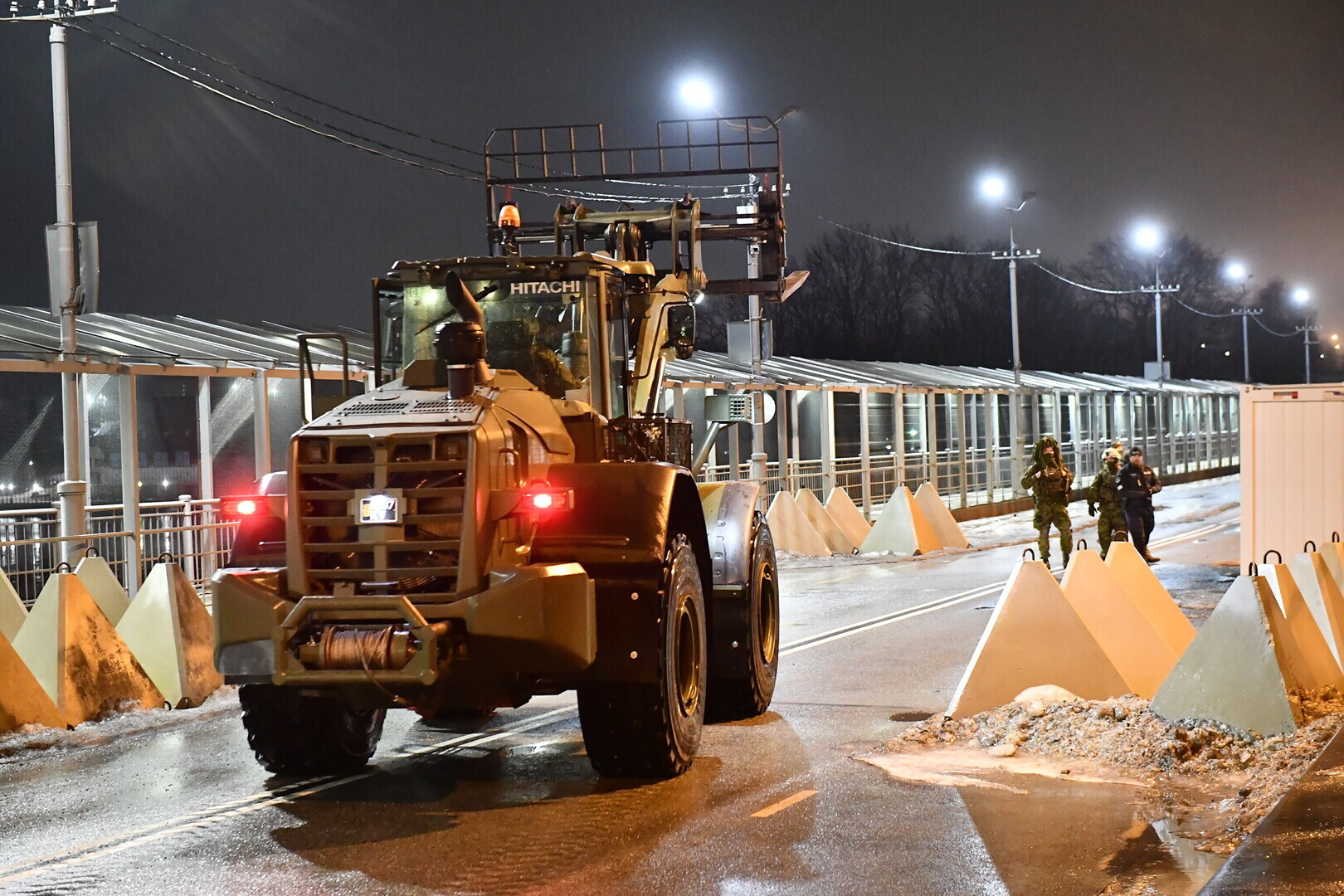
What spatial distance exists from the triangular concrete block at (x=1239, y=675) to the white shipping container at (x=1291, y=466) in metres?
8.16

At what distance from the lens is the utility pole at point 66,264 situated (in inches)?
528

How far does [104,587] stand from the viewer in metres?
11.6

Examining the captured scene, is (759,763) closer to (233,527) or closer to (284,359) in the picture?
(233,527)

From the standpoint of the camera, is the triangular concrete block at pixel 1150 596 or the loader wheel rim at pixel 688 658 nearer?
the loader wheel rim at pixel 688 658

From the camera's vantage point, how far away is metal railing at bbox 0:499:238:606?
1415cm

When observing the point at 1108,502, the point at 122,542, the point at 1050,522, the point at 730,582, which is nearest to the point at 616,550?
the point at 730,582

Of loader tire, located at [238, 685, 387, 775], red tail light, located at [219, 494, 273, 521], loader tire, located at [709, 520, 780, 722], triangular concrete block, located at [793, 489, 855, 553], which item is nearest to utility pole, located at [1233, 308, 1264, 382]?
triangular concrete block, located at [793, 489, 855, 553]

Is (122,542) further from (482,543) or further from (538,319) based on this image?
(482,543)

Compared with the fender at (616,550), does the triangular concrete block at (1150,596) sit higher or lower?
lower

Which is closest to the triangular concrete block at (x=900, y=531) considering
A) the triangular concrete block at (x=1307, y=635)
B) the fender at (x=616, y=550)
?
the triangular concrete block at (x=1307, y=635)

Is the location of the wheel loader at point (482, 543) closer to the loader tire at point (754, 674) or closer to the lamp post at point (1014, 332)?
the loader tire at point (754, 674)

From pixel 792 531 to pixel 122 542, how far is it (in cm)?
1062

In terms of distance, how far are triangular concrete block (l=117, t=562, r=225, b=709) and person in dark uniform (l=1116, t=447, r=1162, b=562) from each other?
13830 mm

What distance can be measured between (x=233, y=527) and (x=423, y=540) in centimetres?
1080
